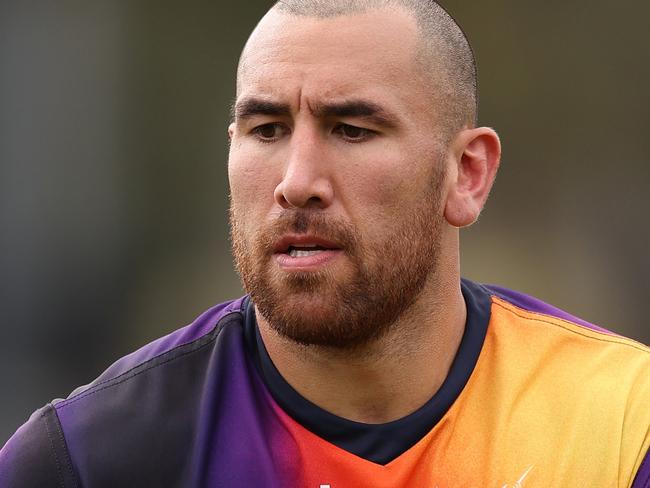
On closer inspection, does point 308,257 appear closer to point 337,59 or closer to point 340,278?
point 340,278

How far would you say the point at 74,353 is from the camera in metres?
7.18

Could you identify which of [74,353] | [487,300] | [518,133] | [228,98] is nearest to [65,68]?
[228,98]

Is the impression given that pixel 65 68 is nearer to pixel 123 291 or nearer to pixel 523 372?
pixel 123 291

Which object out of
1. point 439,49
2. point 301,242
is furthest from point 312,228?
point 439,49

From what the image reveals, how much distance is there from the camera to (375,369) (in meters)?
3.09

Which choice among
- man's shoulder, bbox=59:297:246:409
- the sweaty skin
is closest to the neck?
the sweaty skin

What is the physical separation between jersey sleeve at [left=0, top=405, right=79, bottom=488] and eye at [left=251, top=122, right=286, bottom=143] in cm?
98

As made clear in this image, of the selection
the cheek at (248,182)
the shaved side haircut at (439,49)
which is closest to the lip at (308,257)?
the cheek at (248,182)

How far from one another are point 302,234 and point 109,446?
795 mm

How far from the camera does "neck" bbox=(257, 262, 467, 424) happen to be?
308 cm

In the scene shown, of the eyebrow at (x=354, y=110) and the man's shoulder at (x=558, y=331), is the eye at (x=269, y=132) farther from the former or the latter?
the man's shoulder at (x=558, y=331)

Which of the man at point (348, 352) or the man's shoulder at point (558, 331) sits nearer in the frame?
the man at point (348, 352)

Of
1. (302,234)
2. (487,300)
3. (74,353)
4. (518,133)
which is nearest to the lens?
(302,234)

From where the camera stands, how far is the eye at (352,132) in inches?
116
